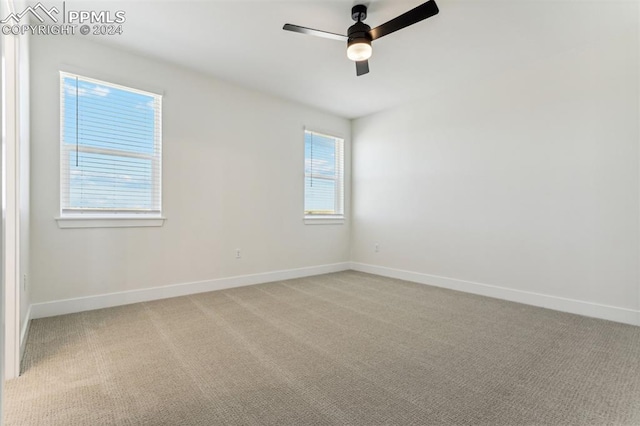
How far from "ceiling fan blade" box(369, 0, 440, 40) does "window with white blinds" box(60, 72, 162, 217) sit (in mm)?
2572

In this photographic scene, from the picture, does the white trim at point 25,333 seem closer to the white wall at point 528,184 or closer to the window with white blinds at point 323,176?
the window with white blinds at point 323,176

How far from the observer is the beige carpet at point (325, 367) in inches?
60.0

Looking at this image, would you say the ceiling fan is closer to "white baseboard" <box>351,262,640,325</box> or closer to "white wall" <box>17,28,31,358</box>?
"white wall" <box>17,28,31,358</box>

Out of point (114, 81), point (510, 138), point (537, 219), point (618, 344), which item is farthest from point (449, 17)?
point (114, 81)

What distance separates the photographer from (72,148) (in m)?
2.95

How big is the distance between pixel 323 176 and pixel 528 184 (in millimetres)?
2928

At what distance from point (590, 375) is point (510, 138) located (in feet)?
8.59

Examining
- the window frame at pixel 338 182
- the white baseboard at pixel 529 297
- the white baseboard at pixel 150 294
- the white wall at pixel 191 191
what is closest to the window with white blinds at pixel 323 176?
the window frame at pixel 338 182

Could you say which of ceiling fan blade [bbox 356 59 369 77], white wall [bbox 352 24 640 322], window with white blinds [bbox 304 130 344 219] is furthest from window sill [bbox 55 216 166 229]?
white wall [bbox 352 24 640 322]

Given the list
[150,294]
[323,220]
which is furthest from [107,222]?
[323,220]

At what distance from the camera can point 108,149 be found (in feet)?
10.3

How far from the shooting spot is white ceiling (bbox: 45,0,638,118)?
2486mm

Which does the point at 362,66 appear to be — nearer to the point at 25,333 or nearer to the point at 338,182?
the point at 338,182

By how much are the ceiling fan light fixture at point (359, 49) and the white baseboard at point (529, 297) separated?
3.06 metres
